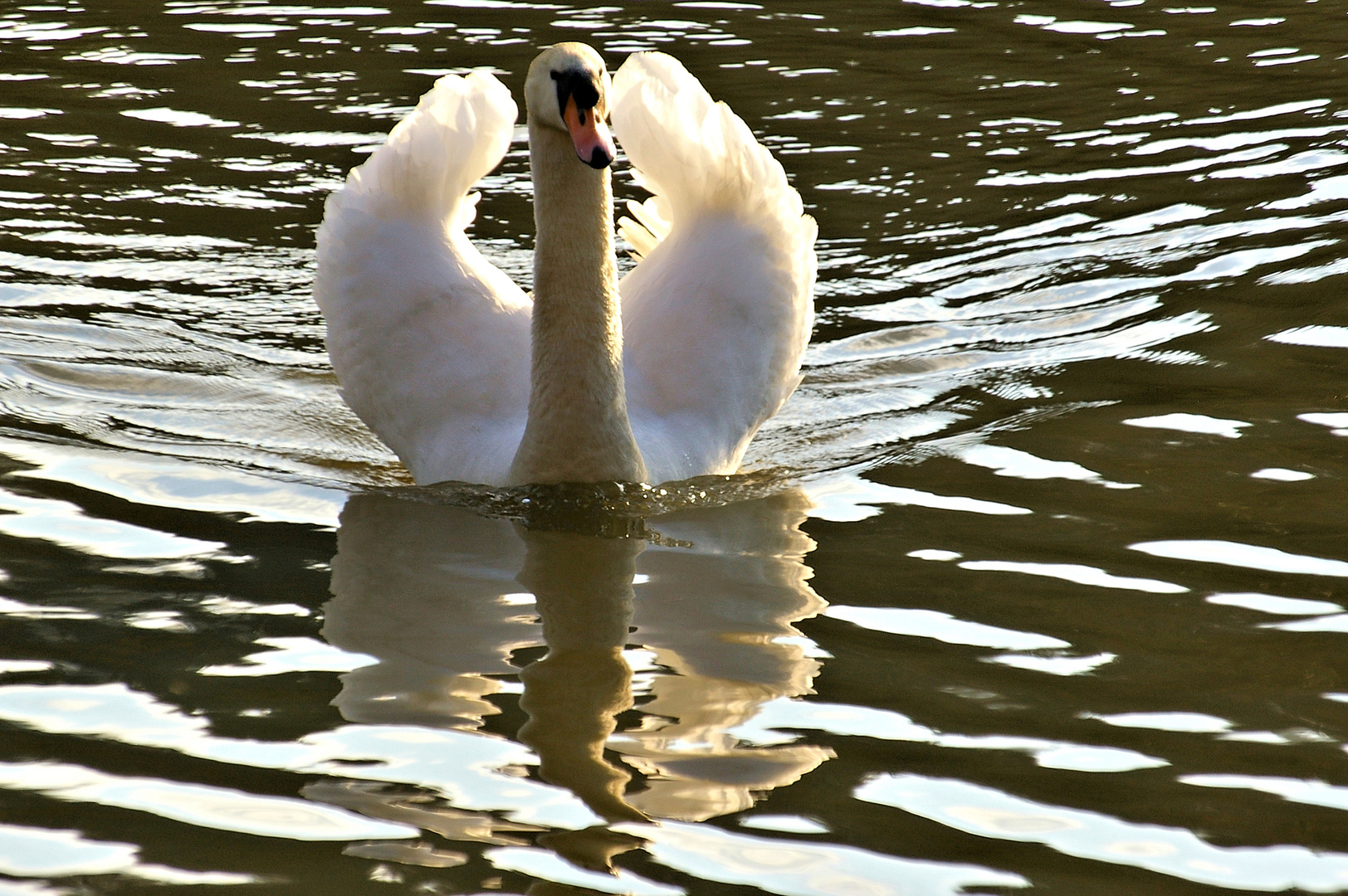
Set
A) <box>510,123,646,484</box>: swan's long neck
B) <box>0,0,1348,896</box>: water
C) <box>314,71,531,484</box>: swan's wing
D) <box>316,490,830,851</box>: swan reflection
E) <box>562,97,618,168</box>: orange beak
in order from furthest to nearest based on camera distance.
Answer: <box>314,71,531,484</box>: swan's wing
<box>510,123,646,484</box>: swan's long neck
<box>562,97,618,168</box>: orange beak
<box>316,490,830,851</box>: swan reflection
<box>0,0,1348,896</box>: water

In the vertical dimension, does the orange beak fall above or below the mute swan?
above

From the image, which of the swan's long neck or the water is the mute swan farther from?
the water

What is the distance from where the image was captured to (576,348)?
577 cm

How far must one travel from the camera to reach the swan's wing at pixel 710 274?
6473 mm

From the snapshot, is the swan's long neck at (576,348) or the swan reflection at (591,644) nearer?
the swan reflection at (591,644)

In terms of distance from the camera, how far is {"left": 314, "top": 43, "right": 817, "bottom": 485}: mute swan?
19.0 ft

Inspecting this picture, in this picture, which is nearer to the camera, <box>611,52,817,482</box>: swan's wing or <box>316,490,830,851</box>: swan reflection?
<box>316,490,830,851</box>: swan reflection

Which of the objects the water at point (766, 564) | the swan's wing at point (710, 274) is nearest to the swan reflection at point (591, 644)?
the water at point (766, 564)

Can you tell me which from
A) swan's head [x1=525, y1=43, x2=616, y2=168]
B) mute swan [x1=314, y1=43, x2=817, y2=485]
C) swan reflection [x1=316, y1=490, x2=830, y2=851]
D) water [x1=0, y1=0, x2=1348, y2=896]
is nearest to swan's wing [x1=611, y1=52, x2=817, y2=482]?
mute swan [x1=314, y1=43, x2=817, y2=485]

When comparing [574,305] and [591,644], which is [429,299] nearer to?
[574,305]

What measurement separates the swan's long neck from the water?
0.49ft

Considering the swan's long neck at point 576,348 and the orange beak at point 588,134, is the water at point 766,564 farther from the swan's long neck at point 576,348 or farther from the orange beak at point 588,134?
the orange beak at point 588,134

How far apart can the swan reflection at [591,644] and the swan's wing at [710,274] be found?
2.00 ft

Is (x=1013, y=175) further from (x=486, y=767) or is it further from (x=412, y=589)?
(x=486, y=767)
